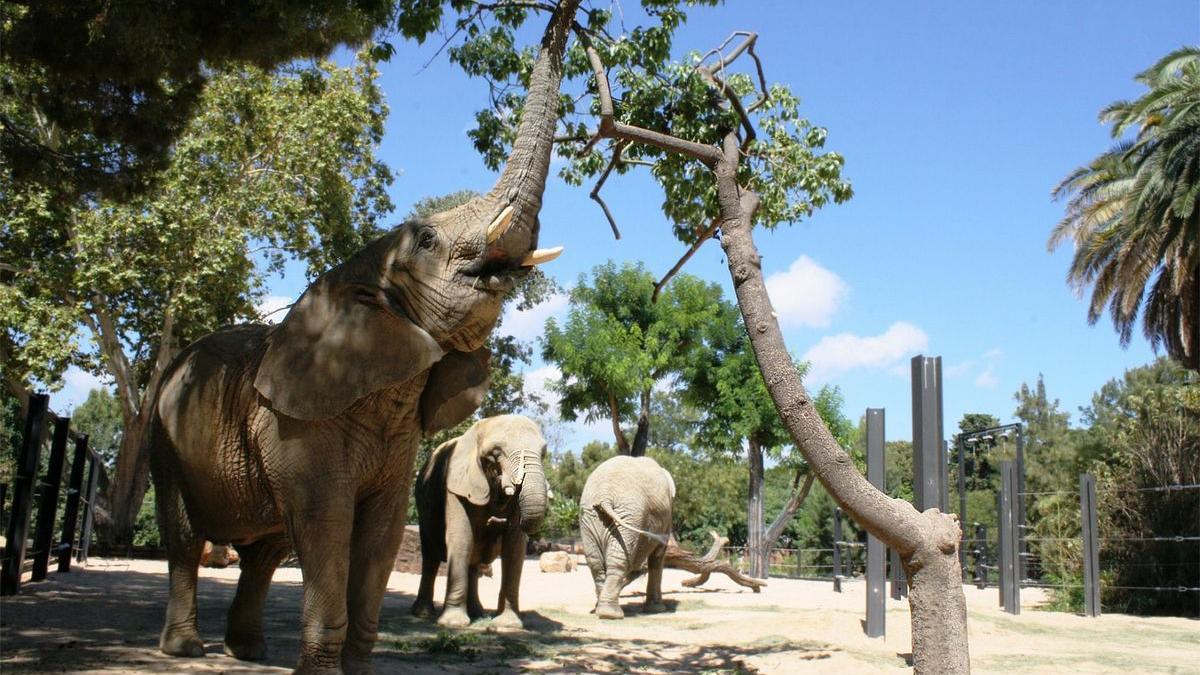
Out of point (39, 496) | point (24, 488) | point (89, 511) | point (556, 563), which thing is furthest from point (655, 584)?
point (556, 563)

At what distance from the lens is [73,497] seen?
14.1 meters

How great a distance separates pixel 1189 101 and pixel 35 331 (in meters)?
23.3

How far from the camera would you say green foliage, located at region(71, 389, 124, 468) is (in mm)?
55094

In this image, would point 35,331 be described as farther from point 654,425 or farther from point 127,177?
point 654,425

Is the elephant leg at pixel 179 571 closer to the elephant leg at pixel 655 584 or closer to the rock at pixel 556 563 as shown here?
the elephant leg at pixel 655 584

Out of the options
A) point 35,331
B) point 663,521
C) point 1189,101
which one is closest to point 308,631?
point 663,521

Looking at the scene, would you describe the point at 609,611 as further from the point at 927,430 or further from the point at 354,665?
the point at 354,665

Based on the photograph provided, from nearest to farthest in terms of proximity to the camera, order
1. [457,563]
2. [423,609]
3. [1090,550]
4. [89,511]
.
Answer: [457,563] → [423,609] → [1090,550] → [89,511]

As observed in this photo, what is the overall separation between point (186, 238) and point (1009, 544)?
50.7 ft

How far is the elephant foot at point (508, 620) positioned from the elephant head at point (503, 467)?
109cm

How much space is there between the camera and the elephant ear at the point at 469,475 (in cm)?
1131

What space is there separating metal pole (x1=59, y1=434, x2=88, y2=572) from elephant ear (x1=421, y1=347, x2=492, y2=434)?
9.46m

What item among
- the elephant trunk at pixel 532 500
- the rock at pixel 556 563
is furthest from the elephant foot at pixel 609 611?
the rock at pixel 556 563

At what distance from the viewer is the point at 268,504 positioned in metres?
6.44
